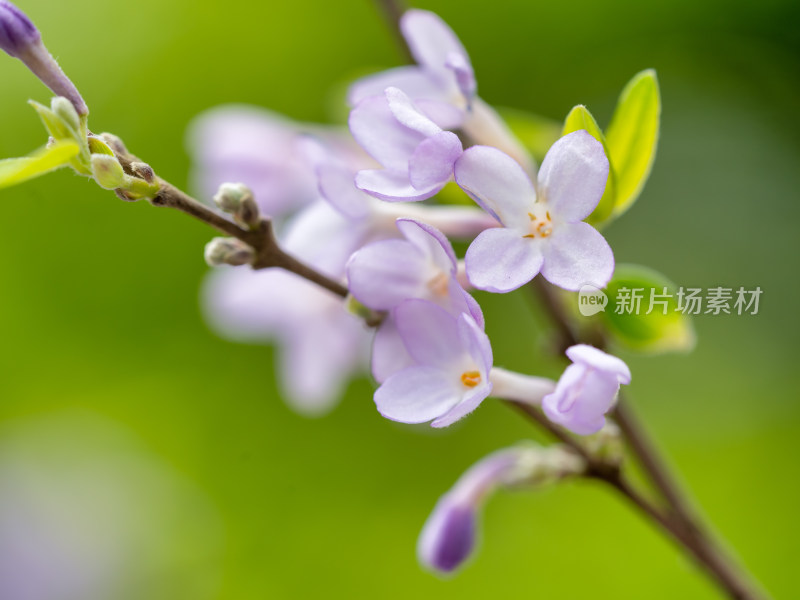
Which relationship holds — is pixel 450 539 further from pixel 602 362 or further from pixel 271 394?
pixel 271 394

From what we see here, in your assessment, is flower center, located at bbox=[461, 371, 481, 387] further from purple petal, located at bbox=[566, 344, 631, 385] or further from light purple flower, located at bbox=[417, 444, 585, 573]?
light purple flower, located at bbox=[417, 444, 585, 573]

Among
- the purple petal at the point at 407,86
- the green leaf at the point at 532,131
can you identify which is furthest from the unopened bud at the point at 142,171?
the green leaf at the point at 532,131

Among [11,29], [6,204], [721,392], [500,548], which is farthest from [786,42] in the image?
[11,29]

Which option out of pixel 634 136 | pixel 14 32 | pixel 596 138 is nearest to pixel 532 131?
pixel 634 136

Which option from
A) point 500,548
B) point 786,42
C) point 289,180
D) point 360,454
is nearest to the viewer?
point 289,180

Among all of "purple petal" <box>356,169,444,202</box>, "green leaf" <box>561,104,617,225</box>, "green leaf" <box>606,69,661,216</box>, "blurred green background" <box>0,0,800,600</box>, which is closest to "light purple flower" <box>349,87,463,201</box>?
"purple petal" <box>356,169,444,202</box>

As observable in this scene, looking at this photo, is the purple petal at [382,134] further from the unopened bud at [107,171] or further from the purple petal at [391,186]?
the unopened bud at [107,171]

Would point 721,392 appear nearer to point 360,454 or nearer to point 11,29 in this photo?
point 360,454
